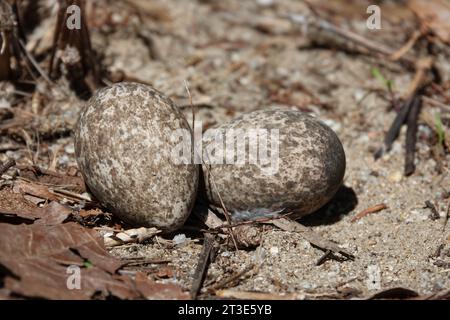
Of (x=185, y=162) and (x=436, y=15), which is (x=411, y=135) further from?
(x=185, y=162)

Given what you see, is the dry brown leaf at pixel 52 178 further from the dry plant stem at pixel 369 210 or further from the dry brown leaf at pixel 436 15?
the dry brown leaf at pixel 436 15

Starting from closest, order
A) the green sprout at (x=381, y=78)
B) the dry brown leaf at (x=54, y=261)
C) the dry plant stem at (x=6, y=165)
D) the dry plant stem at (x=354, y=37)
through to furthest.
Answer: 1. the dry brown leaf at (x=54, y=261)
2. the dry plant stem at (x=6, y=165)
3. the green sprout at (x=381, y=78)
4. the dry plant stem at (x=354, y=37)

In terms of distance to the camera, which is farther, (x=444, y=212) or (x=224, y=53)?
(x=224, y=53)

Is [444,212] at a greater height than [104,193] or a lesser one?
lesser

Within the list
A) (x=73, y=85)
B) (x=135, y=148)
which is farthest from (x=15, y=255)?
(x=73, y=85)

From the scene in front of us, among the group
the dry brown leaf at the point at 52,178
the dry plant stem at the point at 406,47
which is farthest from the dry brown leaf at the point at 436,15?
the dry brown leaf at the point at 52,178

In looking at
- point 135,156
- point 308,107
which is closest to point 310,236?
point 135,156

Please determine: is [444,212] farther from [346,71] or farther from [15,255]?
[15,255]
